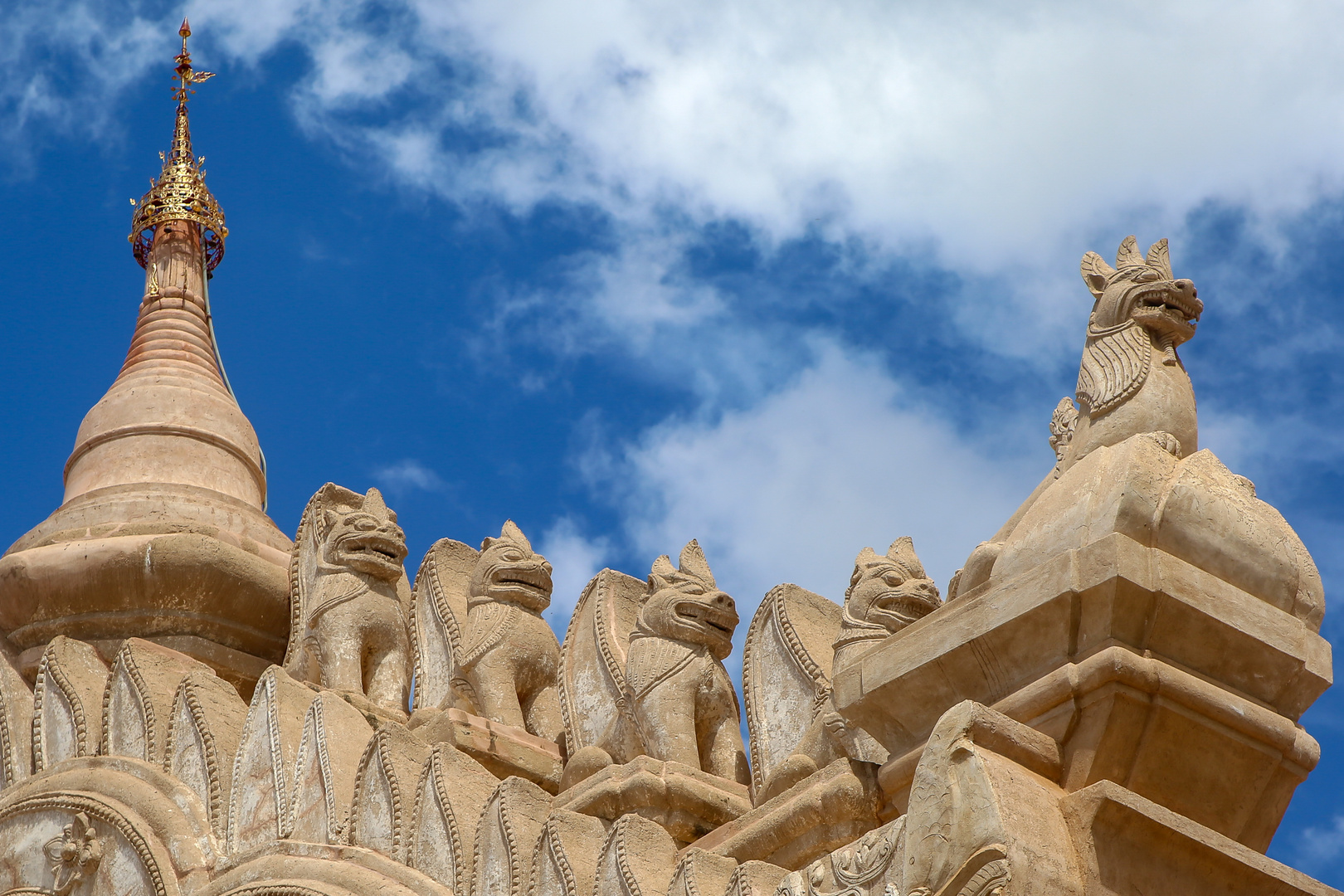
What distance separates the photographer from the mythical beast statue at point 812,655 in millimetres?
9711

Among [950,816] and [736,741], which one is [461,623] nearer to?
[736,741]

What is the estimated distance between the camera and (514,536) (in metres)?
12.8

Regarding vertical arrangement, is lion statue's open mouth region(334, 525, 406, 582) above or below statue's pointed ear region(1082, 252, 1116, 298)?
above

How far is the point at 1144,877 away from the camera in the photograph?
7.30 metres

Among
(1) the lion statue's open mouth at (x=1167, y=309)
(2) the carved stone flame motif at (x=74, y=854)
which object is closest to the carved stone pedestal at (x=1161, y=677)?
(1) the lion statue's open mouth at (x=1167, y=309)

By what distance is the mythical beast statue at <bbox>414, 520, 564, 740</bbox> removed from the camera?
12156mm

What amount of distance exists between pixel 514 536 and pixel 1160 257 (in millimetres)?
5141

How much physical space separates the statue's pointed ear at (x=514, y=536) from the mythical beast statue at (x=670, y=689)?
52.9 inches

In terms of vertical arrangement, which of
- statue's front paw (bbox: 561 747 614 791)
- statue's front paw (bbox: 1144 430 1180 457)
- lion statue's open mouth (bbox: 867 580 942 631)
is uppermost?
statue's front paw (bbox: 561 747 614 791)

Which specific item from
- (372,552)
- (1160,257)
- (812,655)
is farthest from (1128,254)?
(372,552)

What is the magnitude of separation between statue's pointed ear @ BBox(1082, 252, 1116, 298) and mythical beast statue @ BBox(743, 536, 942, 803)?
178cm

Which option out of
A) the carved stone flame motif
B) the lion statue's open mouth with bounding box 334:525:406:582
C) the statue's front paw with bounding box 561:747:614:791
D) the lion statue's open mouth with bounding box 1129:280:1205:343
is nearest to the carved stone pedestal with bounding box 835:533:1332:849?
the lion statue's open mouth with bounding box 1129:280:1205:343

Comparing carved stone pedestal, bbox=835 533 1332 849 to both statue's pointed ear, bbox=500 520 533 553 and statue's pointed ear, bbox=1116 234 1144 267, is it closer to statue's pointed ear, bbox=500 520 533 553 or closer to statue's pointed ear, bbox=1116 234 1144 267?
statue's pointed ear, bbox=1116 234 1144 267

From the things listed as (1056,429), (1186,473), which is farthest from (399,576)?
(1186,473)
